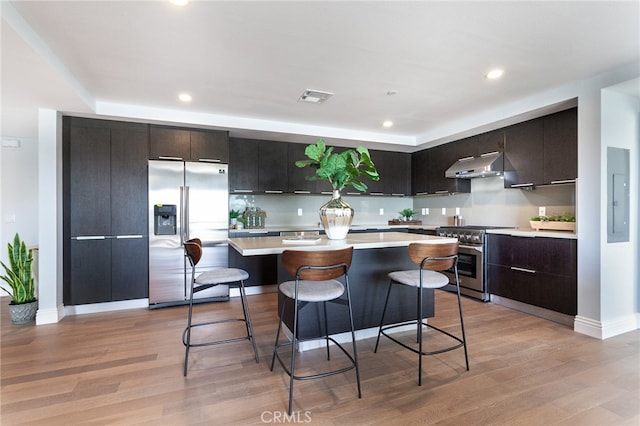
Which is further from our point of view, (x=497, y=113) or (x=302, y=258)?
(x=497, y=113)

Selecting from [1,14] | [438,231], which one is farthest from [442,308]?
[1,14]

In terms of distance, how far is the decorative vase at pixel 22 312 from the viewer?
127 inches

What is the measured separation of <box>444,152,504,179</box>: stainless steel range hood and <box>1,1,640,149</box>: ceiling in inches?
28.9

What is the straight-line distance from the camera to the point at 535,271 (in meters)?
3.41

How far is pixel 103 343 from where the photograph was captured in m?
2.75

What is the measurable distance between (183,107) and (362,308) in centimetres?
301

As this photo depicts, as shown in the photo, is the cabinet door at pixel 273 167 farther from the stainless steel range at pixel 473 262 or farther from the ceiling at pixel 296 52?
the stainless steel range at pixel 473 262

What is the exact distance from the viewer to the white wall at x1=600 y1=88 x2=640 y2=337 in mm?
2854

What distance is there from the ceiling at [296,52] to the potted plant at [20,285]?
1.52 metres

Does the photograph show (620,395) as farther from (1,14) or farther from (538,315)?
(1,14)

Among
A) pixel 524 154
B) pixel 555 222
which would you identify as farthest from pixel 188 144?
pixel 555 222

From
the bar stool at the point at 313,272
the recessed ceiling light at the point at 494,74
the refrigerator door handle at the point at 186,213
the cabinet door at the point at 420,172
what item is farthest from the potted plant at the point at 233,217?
the recessed ceiling light at the point at 494,74

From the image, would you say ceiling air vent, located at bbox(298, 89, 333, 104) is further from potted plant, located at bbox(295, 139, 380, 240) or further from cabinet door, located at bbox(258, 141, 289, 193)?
cabinet door, located at bbox(258, 141, 289, 193)

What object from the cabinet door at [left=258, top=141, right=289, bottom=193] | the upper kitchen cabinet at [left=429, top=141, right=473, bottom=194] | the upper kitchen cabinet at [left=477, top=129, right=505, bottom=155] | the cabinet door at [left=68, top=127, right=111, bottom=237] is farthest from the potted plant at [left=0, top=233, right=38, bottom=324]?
the upper kitchen cabinet at [left=477, top=129, right=505, bottom=155]
